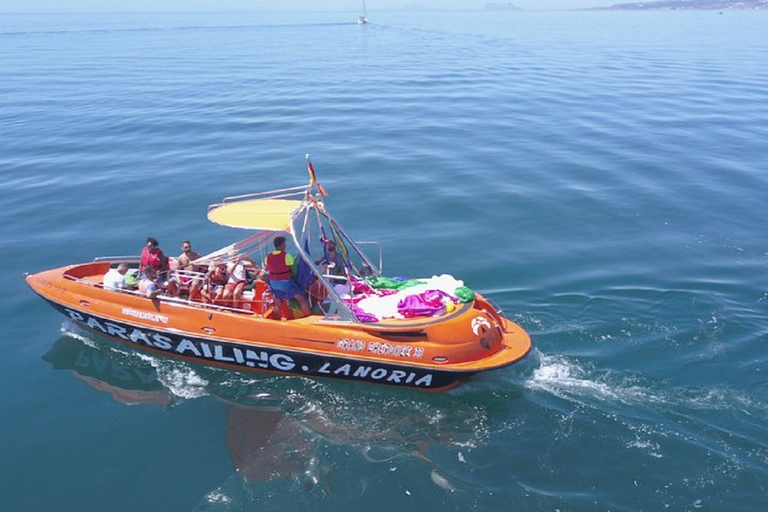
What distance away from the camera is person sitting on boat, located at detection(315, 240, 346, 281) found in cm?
1174

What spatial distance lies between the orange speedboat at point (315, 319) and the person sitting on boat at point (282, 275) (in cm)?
19

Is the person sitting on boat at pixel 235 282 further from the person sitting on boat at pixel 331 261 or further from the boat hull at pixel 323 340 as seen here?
the person sitting on boat at pixel 331 261

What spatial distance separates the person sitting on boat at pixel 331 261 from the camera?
11.7 metres

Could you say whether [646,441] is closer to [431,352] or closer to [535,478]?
[535,478]

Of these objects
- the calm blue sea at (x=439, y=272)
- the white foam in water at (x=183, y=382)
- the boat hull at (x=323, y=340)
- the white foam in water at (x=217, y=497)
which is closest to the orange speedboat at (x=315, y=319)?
the boat hull at (x=323, y=340)

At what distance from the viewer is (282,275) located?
1096cm

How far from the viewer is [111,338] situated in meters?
12.5

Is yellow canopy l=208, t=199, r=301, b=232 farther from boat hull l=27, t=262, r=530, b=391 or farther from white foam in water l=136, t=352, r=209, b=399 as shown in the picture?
white foam in water l=136, t=352, r=209, b=399

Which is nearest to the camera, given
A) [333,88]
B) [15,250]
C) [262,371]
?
[262,371]

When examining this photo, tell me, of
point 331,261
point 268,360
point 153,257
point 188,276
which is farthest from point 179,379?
point 331,261

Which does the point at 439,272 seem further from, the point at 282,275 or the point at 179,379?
the point at 179,379

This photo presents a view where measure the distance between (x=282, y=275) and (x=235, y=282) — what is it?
1.43 meters

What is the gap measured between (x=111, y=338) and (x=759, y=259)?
15.1 meters

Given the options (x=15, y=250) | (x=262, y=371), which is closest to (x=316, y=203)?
(x=262, y=371)
